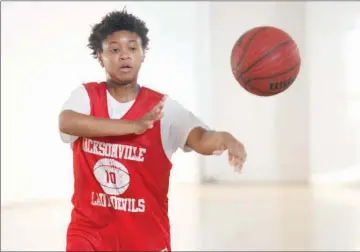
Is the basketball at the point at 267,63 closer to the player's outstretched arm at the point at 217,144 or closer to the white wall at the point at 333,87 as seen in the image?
the player's outstretched arm at the point at 217,144

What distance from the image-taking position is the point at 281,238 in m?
4.77

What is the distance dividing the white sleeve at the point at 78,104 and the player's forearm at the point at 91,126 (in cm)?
6

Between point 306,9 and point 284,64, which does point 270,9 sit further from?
point 284,64

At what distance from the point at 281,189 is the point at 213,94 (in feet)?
5.85

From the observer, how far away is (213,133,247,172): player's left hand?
2.00 metres

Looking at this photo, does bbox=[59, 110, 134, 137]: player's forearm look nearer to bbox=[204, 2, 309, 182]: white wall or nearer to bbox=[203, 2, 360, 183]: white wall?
bbox=[203, 2, 360, 183]: white wall

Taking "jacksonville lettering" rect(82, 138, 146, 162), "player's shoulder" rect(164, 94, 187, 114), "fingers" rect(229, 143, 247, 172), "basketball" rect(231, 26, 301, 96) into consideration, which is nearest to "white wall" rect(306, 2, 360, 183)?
"basketball" rect(231, 26, 301, 96)

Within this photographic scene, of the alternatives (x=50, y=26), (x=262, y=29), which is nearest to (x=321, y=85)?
(x=50, y=26)

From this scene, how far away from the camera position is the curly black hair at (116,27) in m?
2.42

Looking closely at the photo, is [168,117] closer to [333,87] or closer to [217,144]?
[217,144]

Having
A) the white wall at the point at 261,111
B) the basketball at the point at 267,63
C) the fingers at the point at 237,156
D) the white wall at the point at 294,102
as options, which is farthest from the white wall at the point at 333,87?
the fingers at the point at 237,156

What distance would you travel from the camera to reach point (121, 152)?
7.80 ft

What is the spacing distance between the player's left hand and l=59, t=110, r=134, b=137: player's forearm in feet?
1.14

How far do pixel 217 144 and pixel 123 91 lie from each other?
19.6 inches
